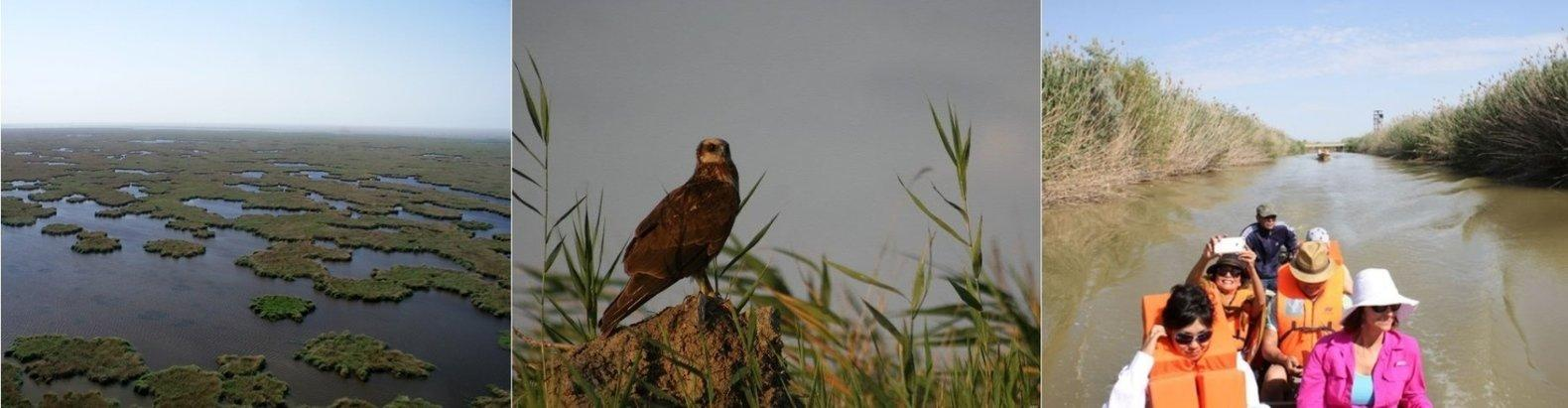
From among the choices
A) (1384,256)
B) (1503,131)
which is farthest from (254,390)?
(1503,131)

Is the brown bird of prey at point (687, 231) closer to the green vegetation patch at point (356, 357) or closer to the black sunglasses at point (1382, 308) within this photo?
the green vegetation patch at point (356, 357)

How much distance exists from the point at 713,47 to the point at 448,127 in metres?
1.38

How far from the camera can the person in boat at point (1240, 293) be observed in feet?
12.9

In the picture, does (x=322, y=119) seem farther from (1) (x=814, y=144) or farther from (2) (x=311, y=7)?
(1) (x=814, y=144)

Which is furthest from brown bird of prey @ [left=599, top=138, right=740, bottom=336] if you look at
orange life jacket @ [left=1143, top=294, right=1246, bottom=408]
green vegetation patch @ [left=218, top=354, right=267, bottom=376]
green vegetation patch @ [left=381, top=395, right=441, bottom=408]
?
orange life jacket @ [left=1143, top=294, right=1246, bottom=408]

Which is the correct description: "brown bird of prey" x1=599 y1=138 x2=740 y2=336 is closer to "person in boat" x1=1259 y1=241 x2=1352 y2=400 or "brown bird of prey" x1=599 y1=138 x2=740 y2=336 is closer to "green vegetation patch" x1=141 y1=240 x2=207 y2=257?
"green vegetation patch" x1=141 y1=240 x2=207 y2=257

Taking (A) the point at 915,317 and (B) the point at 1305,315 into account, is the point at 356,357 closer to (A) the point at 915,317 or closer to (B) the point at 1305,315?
(A) the point at 915,317

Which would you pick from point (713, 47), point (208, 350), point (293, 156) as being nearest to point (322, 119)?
point (293, 156)

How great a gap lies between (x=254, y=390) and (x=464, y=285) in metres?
0.97

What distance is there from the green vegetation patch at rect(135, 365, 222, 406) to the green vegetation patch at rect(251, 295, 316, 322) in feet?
0.96

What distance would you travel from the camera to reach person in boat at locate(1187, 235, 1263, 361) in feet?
12.9

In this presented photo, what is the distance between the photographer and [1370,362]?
3.63 meters

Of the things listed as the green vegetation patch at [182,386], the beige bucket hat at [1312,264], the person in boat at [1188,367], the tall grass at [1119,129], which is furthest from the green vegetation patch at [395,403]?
the beige bucket hat at [1312,264]

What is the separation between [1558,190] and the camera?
392 cm
